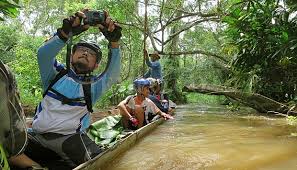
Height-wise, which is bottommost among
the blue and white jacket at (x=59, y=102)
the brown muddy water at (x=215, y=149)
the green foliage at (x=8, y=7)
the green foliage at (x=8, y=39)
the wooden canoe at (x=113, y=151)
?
the brown muddy water at (x=215, y=149)

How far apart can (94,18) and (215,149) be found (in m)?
2.84

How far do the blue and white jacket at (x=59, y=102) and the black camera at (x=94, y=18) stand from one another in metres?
0.35

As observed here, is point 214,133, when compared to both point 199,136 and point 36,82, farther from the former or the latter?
point 36,82

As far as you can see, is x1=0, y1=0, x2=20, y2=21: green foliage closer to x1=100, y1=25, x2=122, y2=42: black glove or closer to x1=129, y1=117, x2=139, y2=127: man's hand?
x1=100, y1=25, x2=122, y2=42: black glove

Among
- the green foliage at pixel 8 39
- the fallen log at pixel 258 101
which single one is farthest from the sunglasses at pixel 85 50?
the green foliage at pixel 8 39

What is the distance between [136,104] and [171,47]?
10908 millimetres

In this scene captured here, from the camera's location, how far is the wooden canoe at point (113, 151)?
10.7 ft

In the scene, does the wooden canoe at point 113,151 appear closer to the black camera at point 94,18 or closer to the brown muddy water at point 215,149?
the brown muddy water at point 215,149

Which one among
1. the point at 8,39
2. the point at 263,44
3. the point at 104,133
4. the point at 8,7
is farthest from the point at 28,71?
the point at 8,7

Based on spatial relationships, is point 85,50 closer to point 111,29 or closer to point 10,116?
point 111,29

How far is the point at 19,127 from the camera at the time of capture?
2.21 meters

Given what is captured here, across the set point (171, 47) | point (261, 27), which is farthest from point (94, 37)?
point (261, 27)

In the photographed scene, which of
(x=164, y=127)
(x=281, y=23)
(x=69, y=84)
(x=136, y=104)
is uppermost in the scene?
(x=281, y=23)

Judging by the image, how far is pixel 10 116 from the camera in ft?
6.73
